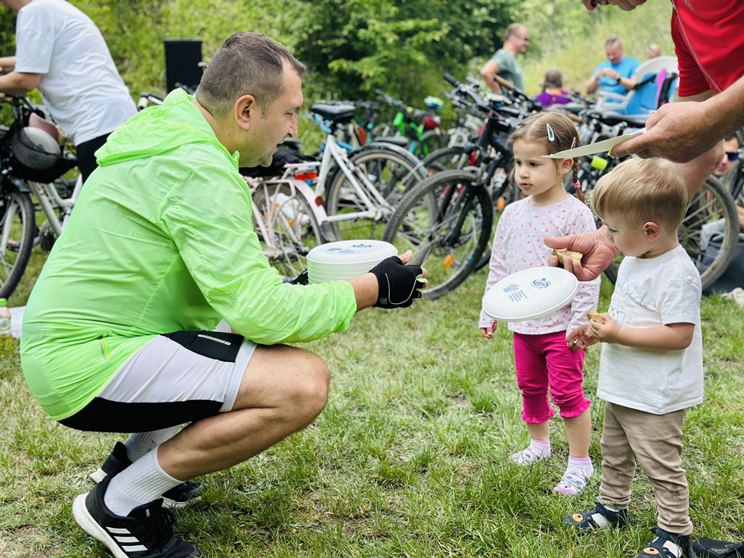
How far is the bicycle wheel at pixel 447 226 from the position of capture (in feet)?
15.5

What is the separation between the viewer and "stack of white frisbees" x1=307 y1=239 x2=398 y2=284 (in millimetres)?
2295

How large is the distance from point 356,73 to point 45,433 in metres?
9.14

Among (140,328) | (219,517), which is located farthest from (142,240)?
(219,517)

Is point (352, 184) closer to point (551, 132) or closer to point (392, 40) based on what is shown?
point (551, 132)

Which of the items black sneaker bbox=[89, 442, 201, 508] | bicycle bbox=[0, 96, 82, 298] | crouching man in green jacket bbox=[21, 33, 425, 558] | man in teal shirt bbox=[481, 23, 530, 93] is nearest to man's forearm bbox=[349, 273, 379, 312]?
crouching man in green jacket bbox=[21, 33, 425, 558]

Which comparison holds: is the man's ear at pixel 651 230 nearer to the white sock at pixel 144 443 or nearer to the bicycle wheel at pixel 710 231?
the white sock at pixel 144 443

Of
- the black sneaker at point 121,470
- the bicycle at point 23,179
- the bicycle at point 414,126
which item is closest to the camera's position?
the black sneaker at point 121,470

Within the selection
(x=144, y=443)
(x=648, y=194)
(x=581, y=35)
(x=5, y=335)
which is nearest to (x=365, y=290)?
(x=648, y=194)

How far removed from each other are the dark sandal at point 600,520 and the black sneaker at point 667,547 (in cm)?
16

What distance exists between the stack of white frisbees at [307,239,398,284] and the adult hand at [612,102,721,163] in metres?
0.82

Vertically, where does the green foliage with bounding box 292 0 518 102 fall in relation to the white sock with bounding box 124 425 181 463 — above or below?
above

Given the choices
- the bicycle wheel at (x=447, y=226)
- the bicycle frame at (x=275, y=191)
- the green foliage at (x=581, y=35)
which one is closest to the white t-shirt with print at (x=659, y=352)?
the bicycle wheel at (x=447, y=226)

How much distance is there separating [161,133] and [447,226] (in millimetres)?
3154

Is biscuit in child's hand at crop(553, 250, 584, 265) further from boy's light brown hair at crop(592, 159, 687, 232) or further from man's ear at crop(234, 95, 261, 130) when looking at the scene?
man's ear at crop(234, 95, 261, 130)
